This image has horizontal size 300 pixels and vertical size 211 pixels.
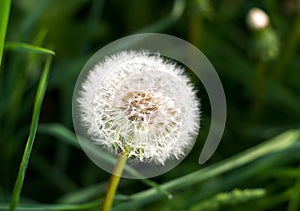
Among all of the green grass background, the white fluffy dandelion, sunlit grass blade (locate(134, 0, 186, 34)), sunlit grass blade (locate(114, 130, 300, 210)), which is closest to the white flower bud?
the green grass background

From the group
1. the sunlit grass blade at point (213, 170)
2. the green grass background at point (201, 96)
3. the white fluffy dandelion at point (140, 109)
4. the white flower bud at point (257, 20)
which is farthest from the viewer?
the white flower bud at point (257, 20)

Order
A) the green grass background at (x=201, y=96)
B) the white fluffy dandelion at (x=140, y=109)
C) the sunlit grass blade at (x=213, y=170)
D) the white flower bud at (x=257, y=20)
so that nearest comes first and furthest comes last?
the white fluffy dandelion at (x=140, y=109)
the sunlit grass blade at (x=213, y=170)
the green grass background at (x=201, y=96)
the white flower bud at (x=257, y=20)

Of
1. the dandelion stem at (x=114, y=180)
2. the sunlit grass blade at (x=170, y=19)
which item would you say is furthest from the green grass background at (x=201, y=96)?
the dandelion stem at (x=114, y=180)

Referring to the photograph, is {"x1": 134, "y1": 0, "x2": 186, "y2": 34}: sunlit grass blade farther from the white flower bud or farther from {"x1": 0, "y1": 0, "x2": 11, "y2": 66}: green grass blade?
{"x1": 0, "y1": 0, "x2": 11, "y2": 66}: green grass blade

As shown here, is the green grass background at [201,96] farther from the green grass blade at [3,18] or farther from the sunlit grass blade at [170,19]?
the green grass blade at [3,18]

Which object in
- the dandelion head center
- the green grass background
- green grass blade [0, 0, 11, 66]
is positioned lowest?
the dandelion head center
